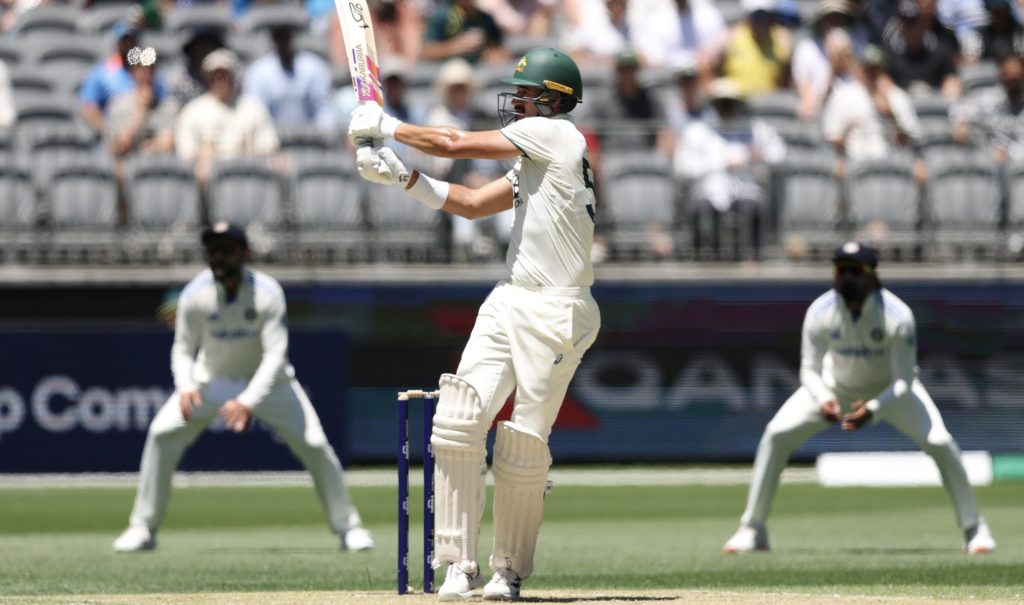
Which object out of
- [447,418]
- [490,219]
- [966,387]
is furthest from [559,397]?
[966,387]

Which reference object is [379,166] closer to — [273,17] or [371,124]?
[371,124]

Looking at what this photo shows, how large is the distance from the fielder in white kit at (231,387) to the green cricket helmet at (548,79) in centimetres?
379

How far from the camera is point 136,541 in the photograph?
10578 mm

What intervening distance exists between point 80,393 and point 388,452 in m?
2.76

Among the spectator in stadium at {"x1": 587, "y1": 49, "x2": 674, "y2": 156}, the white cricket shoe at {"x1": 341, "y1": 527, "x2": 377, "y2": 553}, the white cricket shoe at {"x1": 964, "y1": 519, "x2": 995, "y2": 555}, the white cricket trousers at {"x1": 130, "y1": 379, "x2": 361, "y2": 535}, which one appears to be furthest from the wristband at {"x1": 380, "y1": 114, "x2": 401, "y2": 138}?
the spectator in stadium at {"x1": 587, "y1": 49, "x2": 674, "y2": 156}

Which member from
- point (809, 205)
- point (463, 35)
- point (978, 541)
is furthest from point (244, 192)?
point (978, 541)

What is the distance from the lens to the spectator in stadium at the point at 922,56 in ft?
58.2

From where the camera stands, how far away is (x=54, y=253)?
51.2 ft

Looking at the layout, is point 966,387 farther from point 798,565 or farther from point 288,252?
point 798,565

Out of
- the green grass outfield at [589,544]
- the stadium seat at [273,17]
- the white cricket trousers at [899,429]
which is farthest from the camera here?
the stadium seat at [273,17]

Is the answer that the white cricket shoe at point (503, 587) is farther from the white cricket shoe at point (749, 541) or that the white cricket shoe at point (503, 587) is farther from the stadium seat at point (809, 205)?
the stadium seat at point (809, 205)

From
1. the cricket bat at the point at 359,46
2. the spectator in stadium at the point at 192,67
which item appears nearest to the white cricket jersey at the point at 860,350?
the cricket bat at the point at 359,46

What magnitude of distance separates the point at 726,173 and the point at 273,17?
4604 mm

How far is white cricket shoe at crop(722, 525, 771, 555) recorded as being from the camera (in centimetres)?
1030
